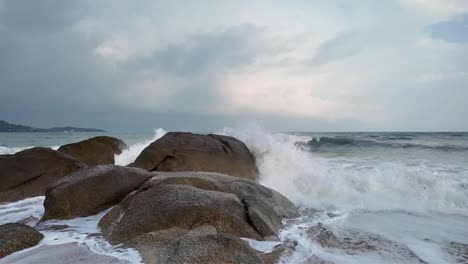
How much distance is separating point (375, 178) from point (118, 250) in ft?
27.6

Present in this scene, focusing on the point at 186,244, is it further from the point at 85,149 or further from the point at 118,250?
the point at 85,149

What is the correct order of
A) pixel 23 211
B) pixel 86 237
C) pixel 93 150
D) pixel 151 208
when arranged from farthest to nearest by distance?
pixel 93 150, pixel 23 211, pixel 151 208, pixel 86 237

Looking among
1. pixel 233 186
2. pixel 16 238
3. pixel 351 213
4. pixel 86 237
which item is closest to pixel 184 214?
pixel 86 237

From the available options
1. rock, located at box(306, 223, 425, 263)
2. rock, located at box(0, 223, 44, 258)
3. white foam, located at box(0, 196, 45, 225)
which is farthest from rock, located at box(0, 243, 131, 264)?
rock, located at box(306, 223, 425, 263)

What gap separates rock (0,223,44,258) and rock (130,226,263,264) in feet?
4.07

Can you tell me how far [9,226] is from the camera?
434 centimetres

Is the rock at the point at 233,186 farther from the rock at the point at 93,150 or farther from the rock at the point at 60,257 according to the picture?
the rock at the point at 93,150

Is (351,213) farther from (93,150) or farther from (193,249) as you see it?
(93,150)

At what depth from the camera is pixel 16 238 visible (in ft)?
13.5

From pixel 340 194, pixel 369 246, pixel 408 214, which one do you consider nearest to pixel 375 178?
pixel 340 194

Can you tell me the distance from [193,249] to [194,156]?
552 centimetres

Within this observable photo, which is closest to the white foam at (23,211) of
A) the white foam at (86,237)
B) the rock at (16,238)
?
the white foam at (86,237)

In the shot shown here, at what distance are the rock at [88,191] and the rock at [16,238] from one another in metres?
0.95

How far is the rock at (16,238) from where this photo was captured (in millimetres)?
3924
